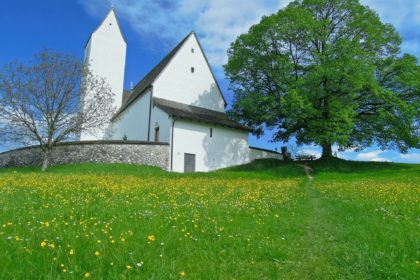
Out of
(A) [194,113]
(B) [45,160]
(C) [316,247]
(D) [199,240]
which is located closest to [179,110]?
(A) [194,113]

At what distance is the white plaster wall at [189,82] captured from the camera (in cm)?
3650

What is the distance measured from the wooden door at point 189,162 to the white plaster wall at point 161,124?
7.95 ft

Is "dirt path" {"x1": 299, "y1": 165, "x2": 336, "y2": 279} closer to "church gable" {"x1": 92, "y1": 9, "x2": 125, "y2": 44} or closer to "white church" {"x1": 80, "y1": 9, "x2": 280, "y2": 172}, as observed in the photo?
"white church" {"x1": 80, "y1": 9, "x2": 280, "y2": 172}

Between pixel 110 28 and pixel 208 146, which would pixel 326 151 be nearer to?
pixel 208 146

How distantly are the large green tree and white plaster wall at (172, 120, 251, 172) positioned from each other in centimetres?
358

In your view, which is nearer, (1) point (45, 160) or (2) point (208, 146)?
(1) point (45, 160)

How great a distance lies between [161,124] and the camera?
32.3 m

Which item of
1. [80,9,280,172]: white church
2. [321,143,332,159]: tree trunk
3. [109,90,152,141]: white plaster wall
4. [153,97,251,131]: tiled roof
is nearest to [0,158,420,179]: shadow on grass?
[321,143,332,159]: tree trunk

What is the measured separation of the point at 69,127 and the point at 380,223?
27883 millimetres

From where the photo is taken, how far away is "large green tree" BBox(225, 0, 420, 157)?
29000 millimetres

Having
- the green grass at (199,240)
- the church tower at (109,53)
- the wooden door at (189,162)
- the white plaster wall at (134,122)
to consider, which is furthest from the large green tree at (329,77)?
the green grass at (199,240)

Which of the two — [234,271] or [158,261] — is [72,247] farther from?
[234,271]

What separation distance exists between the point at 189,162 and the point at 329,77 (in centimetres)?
1464

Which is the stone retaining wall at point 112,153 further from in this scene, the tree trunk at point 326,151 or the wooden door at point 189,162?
the tree trunk at point 326,151
